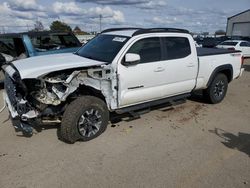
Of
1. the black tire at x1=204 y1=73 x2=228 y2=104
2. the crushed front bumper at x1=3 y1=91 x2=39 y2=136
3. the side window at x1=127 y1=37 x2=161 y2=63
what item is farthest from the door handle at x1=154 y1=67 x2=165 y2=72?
the crushed front bumper at x1=3 y1=91 x2=39 y2=136

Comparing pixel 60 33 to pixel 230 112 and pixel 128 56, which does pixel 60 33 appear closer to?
pixel 128 56

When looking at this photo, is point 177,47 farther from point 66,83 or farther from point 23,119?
point 23,119

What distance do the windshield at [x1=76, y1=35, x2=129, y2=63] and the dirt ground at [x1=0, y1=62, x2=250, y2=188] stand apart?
1396mm

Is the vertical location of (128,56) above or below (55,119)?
above

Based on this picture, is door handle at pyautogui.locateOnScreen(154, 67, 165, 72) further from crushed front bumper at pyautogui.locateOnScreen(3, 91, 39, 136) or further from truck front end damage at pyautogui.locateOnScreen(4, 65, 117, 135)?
crushed front bumper at pyautogui.locateOnScreen(3, 91, 39, 136)

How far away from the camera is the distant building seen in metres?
46.1

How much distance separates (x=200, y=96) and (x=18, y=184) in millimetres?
5644

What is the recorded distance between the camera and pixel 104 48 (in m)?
5.30

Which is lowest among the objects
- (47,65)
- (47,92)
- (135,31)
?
(47,92)

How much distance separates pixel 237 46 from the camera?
778 inches

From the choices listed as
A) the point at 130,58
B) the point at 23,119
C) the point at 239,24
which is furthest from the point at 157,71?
the point at 239,24

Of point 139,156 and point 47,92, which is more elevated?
point 47,92

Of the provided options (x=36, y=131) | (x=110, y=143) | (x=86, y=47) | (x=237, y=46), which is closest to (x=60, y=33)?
(x=86, y=47)

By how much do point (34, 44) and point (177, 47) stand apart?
4243 mm
